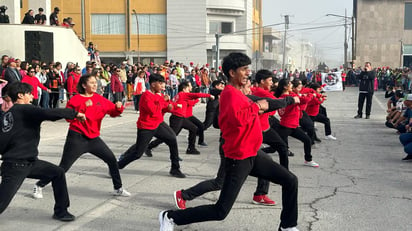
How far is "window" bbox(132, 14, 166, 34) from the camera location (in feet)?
160

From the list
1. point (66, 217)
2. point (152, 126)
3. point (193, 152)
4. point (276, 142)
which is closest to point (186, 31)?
point (193, 152)

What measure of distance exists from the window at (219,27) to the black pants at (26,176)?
161ft

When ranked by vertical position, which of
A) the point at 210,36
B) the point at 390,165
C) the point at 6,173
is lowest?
the point at 390,165

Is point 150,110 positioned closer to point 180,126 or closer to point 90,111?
point 90,111

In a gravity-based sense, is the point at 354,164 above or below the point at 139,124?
below

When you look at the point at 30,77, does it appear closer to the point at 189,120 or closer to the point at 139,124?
the point at 189,120

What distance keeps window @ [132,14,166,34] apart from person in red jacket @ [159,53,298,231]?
4521 cm

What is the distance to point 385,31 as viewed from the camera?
56.3 metres

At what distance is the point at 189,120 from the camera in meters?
10.9

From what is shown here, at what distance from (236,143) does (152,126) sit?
11.4 ft

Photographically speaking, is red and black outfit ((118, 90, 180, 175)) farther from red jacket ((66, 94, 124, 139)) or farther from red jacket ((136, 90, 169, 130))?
red jacket ((66, 94, 124, 139))

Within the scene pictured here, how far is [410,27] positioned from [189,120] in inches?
2031

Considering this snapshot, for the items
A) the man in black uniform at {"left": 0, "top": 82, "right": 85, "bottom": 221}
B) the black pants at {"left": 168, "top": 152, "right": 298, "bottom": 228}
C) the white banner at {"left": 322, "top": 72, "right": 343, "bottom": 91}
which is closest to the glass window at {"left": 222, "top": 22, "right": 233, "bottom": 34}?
the white banner at {"left": 322, "top": 72, "right": 343, "bottom": 91}

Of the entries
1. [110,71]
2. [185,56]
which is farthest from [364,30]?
[110,71]
